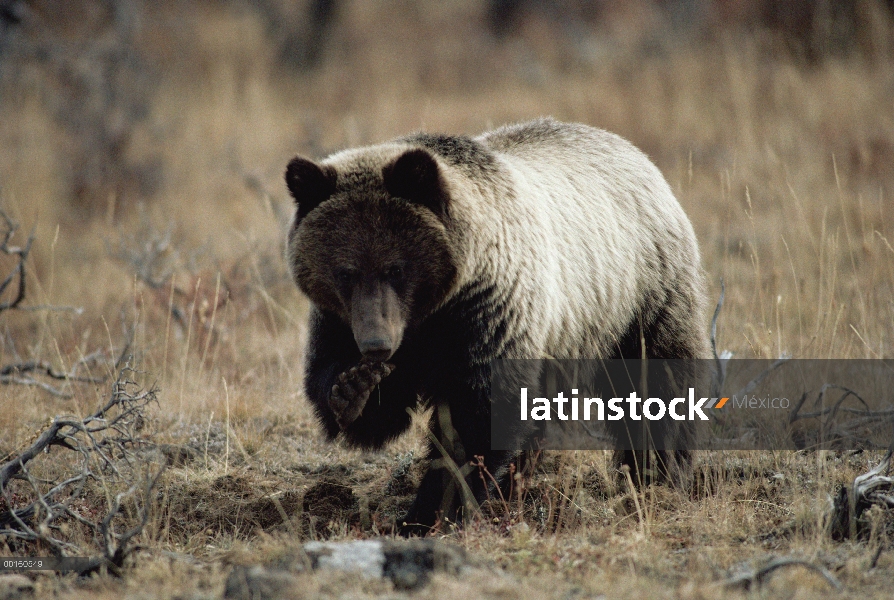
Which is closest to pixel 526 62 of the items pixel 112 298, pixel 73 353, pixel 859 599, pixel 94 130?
pixel 94 130

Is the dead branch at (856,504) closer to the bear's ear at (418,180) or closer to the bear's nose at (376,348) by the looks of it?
the bear's nose at (376,348)

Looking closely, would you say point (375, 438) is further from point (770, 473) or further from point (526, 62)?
point (526, 62)

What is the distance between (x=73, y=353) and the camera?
23.1ft

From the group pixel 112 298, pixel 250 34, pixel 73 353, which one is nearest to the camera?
pixel 73 353

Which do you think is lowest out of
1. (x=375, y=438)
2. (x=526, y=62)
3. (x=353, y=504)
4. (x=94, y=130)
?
(x=353, y=504)

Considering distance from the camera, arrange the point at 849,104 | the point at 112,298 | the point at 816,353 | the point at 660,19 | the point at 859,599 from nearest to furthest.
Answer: the point at 859,599, the point at 816,353, the point at 112,298, the point at 849,104, the point at 660,19

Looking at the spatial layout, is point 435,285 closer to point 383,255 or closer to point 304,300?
point 383,255

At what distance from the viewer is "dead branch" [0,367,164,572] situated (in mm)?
3943

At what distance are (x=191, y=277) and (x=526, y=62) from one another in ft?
38.5

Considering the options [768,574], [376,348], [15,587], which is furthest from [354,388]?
[768,574]

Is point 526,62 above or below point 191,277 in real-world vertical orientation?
above

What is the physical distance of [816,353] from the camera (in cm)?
618

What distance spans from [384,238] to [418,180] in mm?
310

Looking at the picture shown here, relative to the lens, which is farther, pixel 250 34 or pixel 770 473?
pixel 250 34
